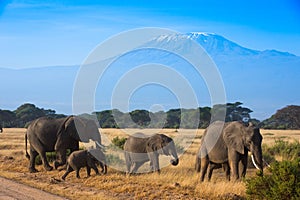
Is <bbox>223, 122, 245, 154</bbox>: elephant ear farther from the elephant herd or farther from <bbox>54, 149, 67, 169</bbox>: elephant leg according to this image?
<bbox>54, 149, 67, 169</bbox>: elephant leg

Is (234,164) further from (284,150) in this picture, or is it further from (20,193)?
(284,150)

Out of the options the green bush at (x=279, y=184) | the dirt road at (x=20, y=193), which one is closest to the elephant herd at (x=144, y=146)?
the dirt road at (x=20, y=193)

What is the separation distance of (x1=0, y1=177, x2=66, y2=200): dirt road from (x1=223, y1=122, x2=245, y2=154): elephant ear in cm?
600

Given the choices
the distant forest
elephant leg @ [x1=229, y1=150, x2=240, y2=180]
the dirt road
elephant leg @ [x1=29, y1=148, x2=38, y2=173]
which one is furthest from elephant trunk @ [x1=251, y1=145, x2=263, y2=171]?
the distant forest

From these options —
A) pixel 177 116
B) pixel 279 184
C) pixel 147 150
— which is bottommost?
pixel 279 184

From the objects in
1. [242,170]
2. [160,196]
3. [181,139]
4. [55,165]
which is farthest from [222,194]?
[181,139]

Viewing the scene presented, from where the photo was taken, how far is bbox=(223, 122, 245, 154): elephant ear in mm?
16312

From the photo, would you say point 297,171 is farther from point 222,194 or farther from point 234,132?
point 234,132

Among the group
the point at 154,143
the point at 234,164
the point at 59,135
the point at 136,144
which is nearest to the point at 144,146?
the point at 136,144

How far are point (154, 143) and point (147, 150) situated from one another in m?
0.48

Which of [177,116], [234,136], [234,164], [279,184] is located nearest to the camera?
[279,184]

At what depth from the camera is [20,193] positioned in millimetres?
14383

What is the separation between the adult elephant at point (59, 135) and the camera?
20.0 meters

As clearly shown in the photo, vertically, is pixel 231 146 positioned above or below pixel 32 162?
above
